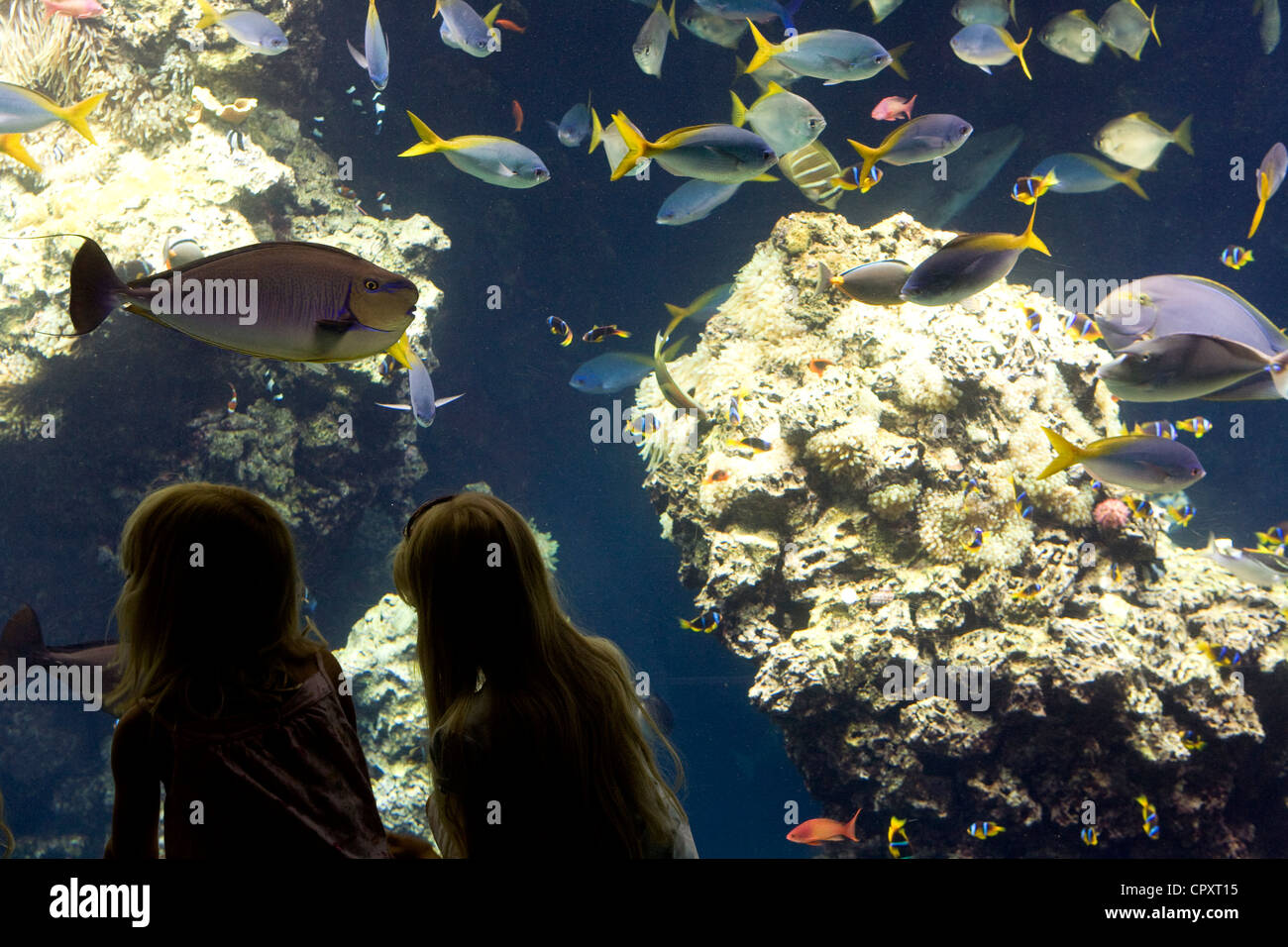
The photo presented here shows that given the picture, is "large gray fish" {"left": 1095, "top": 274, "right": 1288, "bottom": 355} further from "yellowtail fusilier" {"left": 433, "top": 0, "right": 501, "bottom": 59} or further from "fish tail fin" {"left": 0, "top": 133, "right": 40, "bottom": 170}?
"yellowtail fusilier" {"left": 433, "top": 0, "right": 501, "bottom": 59}

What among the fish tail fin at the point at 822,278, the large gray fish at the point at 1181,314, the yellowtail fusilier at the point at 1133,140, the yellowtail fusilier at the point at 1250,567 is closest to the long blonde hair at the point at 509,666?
the large gray fish at the point at 1181,314

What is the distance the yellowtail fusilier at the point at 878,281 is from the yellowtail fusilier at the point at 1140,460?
3.69 feet

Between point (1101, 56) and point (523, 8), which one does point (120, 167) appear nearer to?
point (523, 8)

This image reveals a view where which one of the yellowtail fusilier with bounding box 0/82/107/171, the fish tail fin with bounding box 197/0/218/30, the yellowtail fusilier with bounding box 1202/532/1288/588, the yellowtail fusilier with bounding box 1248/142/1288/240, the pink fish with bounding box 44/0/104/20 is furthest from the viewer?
the pink fish with bounding box 44/0/104/20

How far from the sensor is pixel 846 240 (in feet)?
18.8

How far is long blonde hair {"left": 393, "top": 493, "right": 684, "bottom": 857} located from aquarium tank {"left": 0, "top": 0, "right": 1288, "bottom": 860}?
0.08 meters

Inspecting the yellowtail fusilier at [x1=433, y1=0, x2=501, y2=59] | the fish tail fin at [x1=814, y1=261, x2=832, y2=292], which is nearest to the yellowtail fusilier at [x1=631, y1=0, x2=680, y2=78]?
the yellowtail fusilier at [x1=433, y1=0, x2=501, y2=59]

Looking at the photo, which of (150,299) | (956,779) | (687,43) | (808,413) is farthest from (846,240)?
(687,43)

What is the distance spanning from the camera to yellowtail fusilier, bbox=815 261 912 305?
344cm

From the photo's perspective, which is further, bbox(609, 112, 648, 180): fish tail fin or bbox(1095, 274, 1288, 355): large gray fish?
bbox(1095, 274, 1288, 355): large gray fish

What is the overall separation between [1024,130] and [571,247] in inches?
304

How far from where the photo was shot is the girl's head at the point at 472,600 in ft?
4.33

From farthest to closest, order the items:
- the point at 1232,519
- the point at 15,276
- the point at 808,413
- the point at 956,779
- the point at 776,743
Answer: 1. the point at 1232,519
2. the point at 776,743
3. the point at 15,276
4. the point at 808,413
5. the point at 956,779
